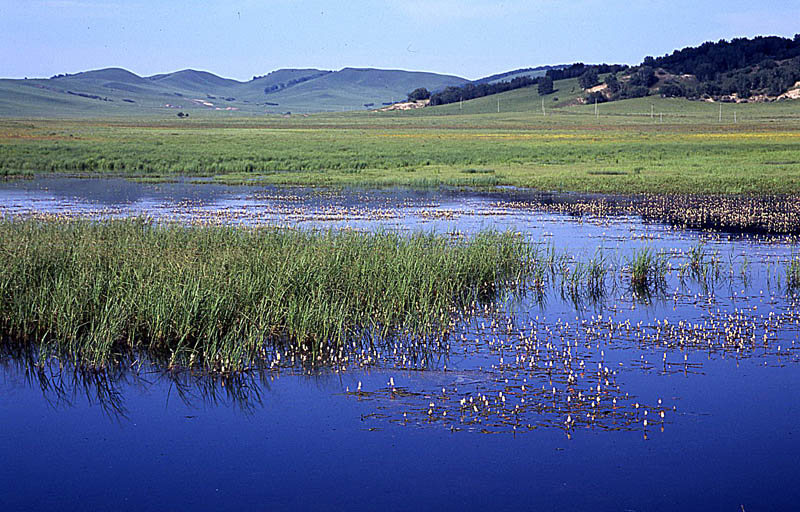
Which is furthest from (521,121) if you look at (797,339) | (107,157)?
(797,339)

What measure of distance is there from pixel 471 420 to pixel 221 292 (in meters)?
4.51

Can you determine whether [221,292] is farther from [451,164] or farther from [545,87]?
[545,87]

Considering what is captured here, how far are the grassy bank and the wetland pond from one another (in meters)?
0.42

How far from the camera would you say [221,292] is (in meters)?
12.0

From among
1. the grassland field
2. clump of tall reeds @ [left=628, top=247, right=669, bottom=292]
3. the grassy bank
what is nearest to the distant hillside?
the grassland field

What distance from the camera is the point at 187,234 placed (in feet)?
55.9

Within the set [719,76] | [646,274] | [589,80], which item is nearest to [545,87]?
[589,80]

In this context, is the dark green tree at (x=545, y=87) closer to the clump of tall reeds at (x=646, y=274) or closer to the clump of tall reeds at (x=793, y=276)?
the clump of tall reeds at (x=646, y=274)

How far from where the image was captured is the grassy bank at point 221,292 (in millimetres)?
11156

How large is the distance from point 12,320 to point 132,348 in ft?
5.88

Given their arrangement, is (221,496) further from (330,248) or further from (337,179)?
(337,179)

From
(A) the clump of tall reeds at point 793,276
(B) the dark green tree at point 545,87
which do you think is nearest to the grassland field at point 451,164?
(A) the clump of tall reeds at point 793,276

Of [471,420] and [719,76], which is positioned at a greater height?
[719,76]

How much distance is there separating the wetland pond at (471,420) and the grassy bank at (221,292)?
0.42 metres
